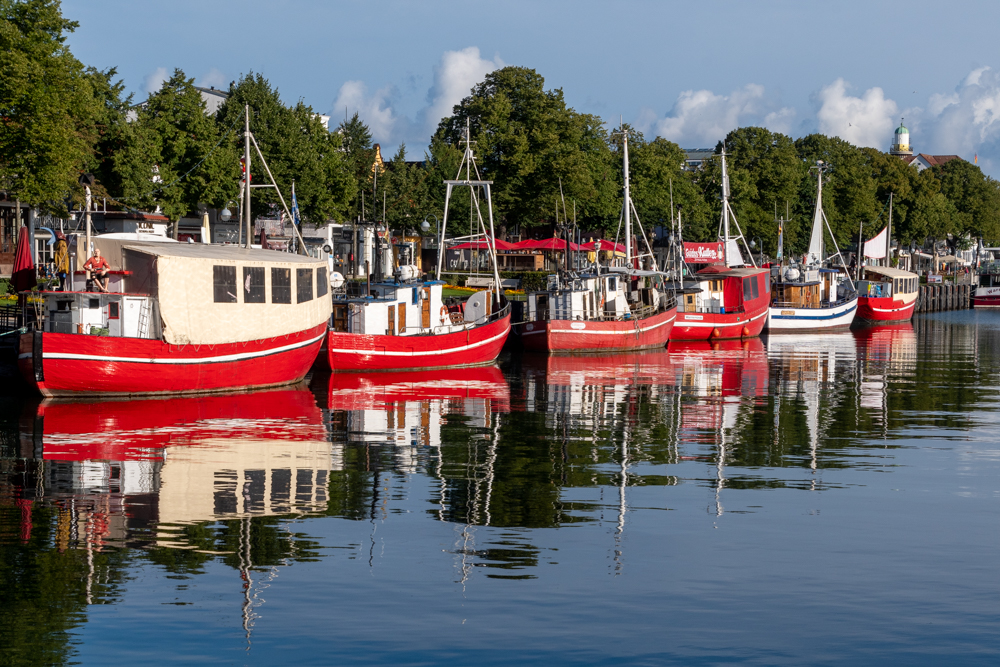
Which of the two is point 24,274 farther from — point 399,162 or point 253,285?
point 399,162

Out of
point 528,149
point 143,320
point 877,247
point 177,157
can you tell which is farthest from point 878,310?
point 143,320

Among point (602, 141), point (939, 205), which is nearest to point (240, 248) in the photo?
point (602, 141)

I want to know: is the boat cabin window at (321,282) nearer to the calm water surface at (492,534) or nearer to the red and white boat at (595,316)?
the calm water surface at (492,534)

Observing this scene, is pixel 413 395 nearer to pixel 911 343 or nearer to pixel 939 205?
pixel 911 343

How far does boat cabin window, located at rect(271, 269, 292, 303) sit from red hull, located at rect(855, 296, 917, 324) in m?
63.9

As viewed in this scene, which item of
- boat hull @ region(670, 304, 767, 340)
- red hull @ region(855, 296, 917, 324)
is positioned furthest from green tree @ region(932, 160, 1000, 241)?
boat hull @ region(670, 304, 767, 340)

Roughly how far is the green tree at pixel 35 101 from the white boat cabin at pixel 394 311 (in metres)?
15.7

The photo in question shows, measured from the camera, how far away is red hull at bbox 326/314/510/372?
4597cm

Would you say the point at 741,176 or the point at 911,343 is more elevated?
the point at 741,176

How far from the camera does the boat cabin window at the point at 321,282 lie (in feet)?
139

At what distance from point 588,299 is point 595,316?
3.30 ft

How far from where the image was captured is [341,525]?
19.9 meters

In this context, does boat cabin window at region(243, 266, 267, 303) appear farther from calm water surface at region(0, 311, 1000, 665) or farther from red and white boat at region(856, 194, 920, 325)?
red and white boat at region(856, 194, 920, 325)

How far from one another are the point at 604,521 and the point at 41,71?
4159 cm
